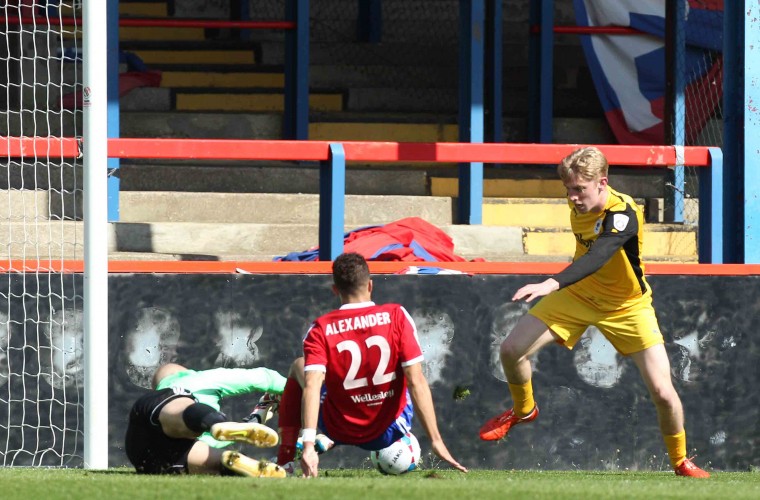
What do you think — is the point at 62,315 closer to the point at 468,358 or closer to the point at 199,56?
the point at 468,358

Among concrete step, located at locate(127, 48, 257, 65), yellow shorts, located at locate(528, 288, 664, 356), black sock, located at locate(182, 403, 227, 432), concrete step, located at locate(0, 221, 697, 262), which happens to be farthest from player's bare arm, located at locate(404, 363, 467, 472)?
concrete step, located at locate(127, 48, 257, 65)

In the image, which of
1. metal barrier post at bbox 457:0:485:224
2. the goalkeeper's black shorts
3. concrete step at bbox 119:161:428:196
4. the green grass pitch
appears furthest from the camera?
metal barrier post at bbox 457:0:485:224

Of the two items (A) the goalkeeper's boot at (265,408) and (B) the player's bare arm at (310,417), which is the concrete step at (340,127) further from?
(B) the player's bare arm at (310,417)

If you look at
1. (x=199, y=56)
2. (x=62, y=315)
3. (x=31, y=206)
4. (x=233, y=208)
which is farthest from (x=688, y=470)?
(x=199, y=56)

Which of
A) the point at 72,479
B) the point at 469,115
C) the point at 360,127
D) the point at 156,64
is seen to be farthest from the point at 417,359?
the point at 156,64

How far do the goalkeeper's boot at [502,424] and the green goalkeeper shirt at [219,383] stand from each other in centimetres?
125

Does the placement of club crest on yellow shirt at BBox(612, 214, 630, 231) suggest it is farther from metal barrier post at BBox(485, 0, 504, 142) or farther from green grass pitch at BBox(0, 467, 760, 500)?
metal barrier post at BBox(485, 0, 504, 142)

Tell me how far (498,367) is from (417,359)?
1.86 metres

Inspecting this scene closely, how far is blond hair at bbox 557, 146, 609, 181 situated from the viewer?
740 cm

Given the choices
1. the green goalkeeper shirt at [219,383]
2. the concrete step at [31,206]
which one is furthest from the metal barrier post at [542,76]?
the green goalkeeper shirt at [219,383]

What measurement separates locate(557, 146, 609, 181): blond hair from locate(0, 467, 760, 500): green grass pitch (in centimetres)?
158

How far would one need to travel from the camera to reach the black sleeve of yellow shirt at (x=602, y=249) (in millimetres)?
7207

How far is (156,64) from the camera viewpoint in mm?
14242

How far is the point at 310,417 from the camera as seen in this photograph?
676 centimetres
